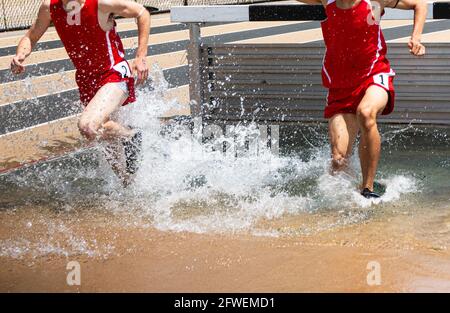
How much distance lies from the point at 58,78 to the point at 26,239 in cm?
686

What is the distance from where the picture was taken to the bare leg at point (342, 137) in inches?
245

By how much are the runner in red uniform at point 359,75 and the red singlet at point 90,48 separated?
5.47ft

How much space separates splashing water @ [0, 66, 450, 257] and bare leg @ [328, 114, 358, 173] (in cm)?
18

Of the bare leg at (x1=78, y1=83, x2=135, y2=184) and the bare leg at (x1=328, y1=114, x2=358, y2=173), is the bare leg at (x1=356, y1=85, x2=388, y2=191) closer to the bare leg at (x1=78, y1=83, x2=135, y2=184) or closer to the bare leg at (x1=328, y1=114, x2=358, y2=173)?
the bare leg at (x1=328, y1=114, x2=358, y2=173)

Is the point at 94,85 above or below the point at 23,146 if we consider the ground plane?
above

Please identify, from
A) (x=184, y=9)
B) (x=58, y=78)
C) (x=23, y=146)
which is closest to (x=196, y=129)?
(x=184, y=9)

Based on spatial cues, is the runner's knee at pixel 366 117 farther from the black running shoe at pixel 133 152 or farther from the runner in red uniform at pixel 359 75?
the black running shoe at pixel 133 152

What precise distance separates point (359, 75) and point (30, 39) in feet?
8.80

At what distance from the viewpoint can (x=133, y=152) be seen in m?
6.90

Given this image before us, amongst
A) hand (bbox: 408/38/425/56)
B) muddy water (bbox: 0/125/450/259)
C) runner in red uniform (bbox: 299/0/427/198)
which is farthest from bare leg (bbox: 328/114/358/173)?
hand (bbox: 408/38/425/56)

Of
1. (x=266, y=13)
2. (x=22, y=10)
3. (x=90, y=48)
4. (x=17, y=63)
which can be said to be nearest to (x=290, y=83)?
(x=266, y=13)

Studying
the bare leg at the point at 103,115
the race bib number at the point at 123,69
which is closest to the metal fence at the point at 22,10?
the race bib number at the point at 123,69

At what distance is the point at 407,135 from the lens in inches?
315

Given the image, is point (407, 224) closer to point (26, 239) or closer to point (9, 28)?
point (26, 239)
